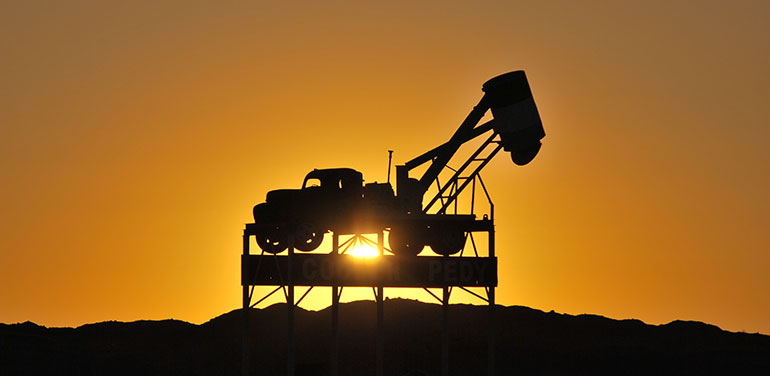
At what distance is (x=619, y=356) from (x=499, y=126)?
102 feet

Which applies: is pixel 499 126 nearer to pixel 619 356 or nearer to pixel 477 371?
pixel 477 371

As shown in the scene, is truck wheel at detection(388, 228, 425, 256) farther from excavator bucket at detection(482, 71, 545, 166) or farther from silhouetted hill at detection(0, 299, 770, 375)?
silhouetted hill at detection(0, 299, 770, 375)

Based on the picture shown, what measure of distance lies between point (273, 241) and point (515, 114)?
418 inches

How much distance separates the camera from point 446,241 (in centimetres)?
5606

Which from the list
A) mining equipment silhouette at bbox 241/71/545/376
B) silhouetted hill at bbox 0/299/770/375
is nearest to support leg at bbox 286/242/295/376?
mining equipment silhouette at bbox 241/71/545/376

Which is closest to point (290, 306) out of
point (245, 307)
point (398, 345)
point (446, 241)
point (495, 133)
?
point (245, 307)

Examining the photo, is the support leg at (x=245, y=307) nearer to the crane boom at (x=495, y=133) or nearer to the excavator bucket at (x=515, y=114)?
the crane boom at (x=495, y=133)

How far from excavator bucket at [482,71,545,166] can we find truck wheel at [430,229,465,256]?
12.3 feet

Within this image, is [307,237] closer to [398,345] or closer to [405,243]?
[405,243]

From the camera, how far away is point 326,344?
80.7 metres

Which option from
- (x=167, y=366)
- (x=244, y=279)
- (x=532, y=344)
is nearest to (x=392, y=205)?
(x=244, y=279)

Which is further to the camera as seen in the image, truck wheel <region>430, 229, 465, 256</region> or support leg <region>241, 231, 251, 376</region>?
support leg <region>241, 231, 251, 376</region>

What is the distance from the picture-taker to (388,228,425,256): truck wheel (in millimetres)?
55934

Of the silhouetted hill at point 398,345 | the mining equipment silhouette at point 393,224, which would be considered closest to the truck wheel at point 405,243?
the mining equipment silhouette at point 393,224
